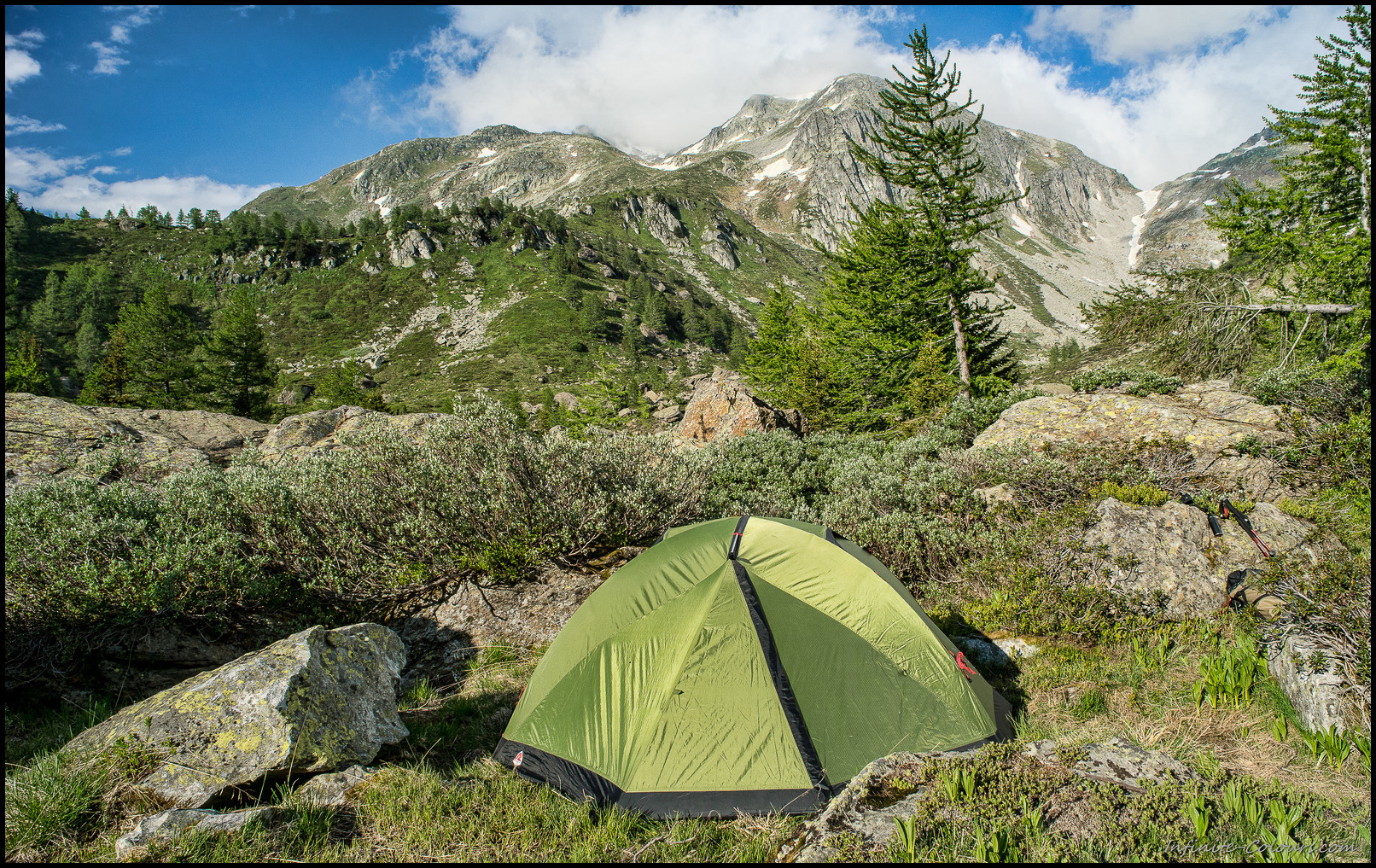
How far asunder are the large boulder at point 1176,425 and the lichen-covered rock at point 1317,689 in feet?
18.4

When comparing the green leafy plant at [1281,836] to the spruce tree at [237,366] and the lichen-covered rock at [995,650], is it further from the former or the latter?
the spruce tree at [237,366]

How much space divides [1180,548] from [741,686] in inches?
227

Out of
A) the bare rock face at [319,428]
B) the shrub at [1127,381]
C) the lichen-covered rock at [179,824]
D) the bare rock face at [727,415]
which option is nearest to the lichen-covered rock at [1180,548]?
the shrub at [1127,381]

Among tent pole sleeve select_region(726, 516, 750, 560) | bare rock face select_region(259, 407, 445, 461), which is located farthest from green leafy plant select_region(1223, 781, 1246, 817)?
bare rock face select_region(259, 407, 445, 461)

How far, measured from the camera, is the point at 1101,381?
1413 cm

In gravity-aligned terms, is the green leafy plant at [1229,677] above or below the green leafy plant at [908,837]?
above

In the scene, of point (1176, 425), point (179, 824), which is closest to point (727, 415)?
point (1176, 425)

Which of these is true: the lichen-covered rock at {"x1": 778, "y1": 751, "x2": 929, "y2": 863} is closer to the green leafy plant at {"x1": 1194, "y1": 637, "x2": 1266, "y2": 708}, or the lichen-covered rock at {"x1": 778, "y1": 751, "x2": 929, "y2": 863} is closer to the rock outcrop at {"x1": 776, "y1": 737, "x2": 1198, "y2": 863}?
the rock outcrop at {"x1": 776, "y1": 737, "x2": 1198, "y2": 863}

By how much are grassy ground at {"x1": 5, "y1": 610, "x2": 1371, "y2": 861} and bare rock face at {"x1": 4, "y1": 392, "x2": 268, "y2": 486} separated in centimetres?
746

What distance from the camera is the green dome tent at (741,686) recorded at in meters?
4.35

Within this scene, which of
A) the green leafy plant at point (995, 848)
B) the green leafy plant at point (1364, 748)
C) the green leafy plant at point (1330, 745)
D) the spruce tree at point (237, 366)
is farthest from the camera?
the spruce tree at point (237, 366)

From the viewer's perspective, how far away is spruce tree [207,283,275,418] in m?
42.2

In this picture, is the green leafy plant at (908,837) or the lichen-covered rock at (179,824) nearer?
the green leafy plant at (908,837)

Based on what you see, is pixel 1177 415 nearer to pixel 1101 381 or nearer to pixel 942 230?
pixel 1101 381
